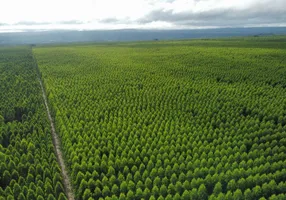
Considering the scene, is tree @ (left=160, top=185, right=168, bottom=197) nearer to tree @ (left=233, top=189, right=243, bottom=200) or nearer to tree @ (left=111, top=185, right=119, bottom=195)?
tree @ (left=111, top=185, right=119, bottom=195)

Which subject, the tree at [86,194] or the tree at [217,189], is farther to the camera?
the tree at [86,194]

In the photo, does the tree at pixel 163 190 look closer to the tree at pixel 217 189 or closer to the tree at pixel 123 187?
the tree at pixel 123 187

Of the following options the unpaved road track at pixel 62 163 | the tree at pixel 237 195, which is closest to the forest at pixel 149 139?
the tree at pixel 237 195

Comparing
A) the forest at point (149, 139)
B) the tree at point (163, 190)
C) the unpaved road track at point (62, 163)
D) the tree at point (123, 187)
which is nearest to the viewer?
the tree at point (163, 190)

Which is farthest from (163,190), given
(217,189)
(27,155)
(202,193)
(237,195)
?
(27,155)

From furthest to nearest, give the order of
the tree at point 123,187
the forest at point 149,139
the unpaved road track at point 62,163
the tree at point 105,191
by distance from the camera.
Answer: the unpaved road track at point 62,163, the forest at point 149,139, the tree at point 123,187, the tree at point 105,191

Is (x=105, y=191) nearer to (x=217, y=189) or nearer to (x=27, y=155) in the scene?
(x=217, y=189)

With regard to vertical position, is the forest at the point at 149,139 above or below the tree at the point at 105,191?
above
